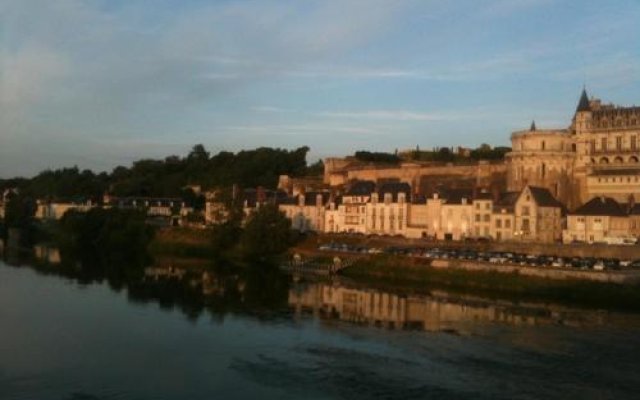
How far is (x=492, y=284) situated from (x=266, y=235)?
15.1 metres

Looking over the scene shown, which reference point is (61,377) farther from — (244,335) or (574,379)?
(574,379)

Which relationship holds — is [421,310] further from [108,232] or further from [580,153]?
[108,232]

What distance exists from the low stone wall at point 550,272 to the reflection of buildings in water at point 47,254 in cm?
2180

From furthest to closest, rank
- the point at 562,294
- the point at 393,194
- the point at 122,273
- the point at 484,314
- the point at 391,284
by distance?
1. the point at 393,194
2. the point at 122,273
3. the point at 391,284
4. the point at 562,294
5. the point at 484,314

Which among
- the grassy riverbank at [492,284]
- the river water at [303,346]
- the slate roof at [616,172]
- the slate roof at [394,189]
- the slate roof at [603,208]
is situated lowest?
the river water at [303,346]

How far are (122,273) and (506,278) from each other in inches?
710

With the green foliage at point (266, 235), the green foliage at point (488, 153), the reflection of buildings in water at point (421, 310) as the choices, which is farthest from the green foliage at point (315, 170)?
the reflection of buildings in water at point (421, 310)

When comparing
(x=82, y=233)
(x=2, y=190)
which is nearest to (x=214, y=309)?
(x=82, y=233)

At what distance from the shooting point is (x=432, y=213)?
1756 inches

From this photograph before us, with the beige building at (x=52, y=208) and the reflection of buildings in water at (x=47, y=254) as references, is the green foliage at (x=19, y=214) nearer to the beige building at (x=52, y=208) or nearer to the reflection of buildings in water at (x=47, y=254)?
the beige building at (x=52, y=208)

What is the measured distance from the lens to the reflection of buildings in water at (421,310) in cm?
2516

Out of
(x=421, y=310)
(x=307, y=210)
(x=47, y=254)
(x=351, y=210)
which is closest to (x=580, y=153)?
(x=351, y=210)

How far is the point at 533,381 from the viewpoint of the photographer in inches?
706

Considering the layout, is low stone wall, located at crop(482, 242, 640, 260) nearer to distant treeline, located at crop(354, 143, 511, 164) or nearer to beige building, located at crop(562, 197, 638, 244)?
beige building, located at crop(562, 197, 638, 244)
